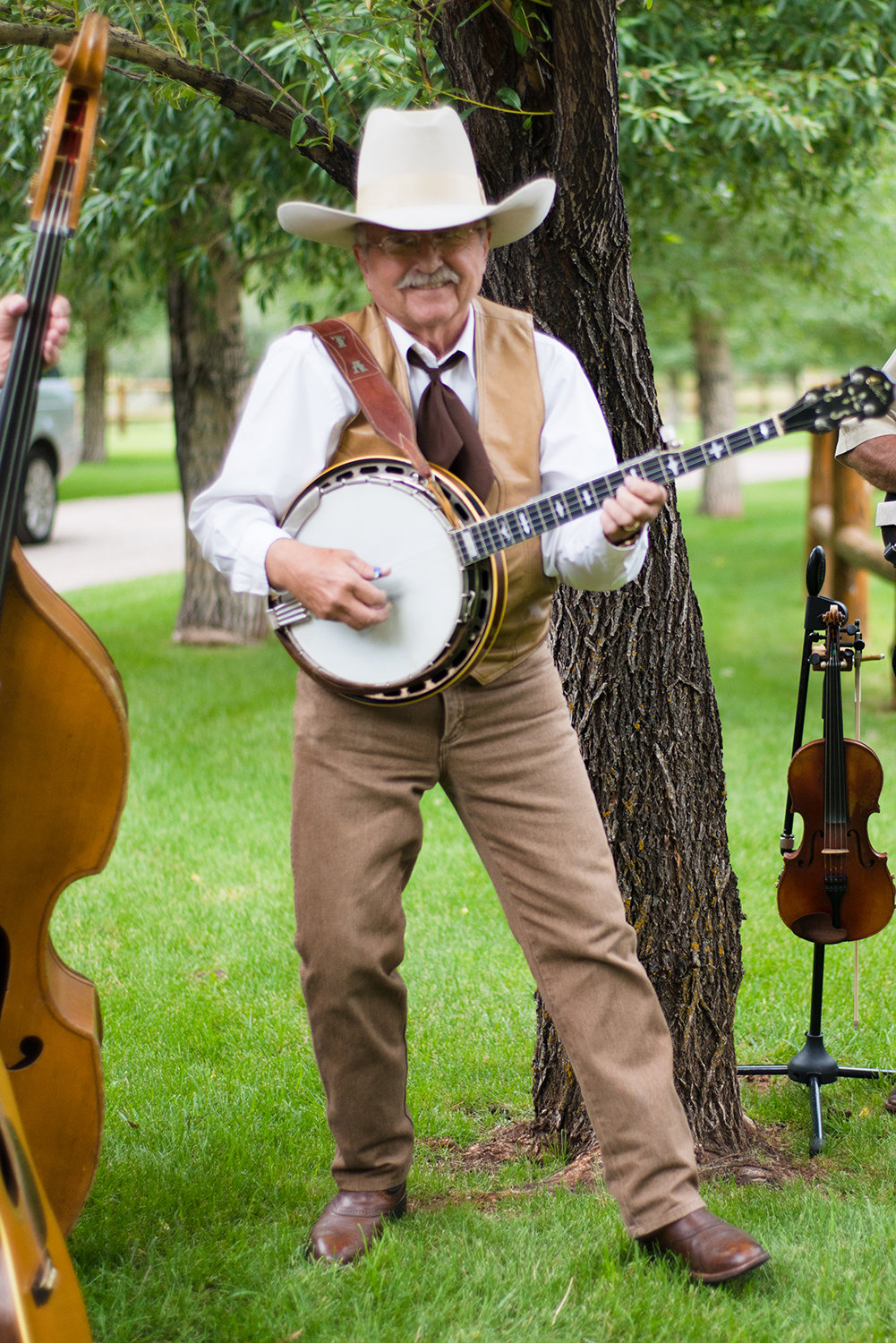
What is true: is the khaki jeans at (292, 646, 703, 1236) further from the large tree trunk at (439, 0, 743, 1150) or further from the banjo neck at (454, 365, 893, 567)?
the large tree trunk at (439, 0, 743, 1150)

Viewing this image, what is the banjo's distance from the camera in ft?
8.24

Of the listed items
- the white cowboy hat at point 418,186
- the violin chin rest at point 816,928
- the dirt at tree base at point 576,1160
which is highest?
the white cowboy hat at point 418,186

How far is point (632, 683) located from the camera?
3281mm

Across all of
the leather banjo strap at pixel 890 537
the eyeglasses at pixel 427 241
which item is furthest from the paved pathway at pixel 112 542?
the eyeglasses at pixel 427 241

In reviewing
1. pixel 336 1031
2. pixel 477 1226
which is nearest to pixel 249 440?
pixel 336 1031

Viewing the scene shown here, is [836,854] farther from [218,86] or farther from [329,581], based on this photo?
[218,86]

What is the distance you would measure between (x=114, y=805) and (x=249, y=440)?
0.74m

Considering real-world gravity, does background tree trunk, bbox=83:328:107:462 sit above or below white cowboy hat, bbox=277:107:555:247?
above

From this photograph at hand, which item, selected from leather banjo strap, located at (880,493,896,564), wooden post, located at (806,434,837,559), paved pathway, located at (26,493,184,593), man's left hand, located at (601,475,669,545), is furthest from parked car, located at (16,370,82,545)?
man's left hand, located at (601,475,669,545)

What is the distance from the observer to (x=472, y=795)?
9.09 feet

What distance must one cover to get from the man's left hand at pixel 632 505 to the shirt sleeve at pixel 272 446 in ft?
1.88

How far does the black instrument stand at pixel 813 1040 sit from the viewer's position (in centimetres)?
Result: 334

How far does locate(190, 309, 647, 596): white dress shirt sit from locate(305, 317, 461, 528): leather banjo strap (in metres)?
0.03

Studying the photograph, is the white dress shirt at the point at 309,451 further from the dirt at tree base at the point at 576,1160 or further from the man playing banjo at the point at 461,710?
the dirt at tree base at the point at 576,1160
